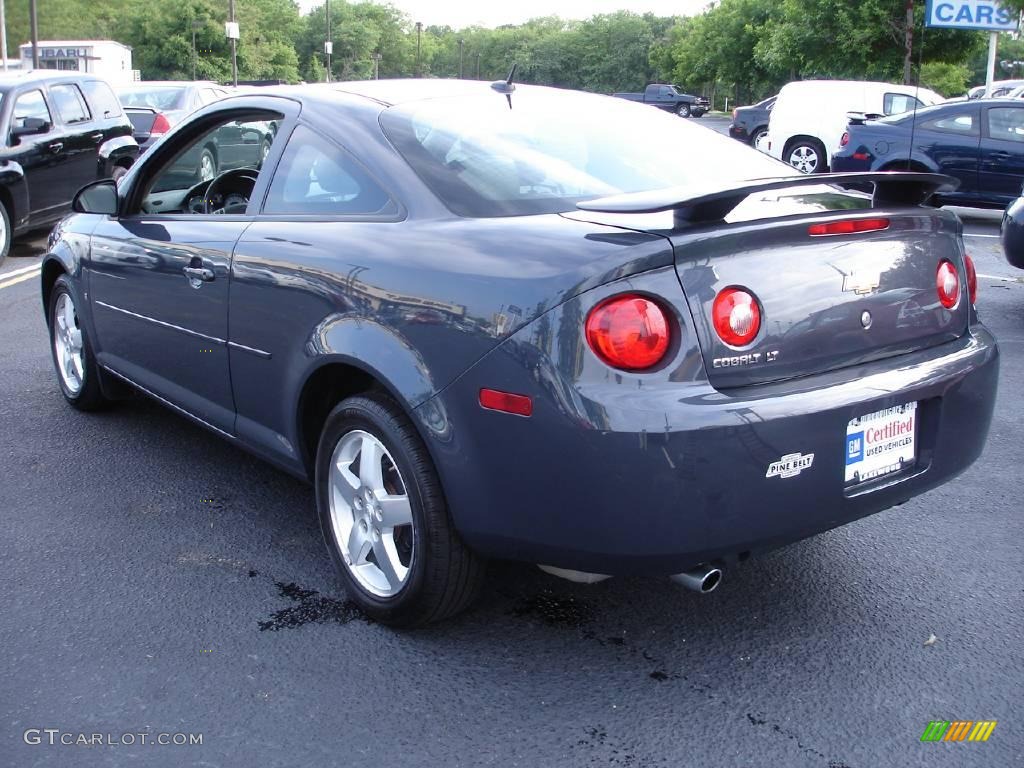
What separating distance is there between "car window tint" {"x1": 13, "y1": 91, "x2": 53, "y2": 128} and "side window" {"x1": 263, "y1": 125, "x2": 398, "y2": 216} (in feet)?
26.4

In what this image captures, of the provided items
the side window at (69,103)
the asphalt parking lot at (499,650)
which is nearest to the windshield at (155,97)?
the side window at (69,103)

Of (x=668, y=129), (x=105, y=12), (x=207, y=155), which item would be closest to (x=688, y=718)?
(x=668, y=129)

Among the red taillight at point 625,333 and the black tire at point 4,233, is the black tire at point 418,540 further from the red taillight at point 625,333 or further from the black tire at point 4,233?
the black tire at point 4,233

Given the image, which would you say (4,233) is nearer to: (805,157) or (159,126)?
(159,126)

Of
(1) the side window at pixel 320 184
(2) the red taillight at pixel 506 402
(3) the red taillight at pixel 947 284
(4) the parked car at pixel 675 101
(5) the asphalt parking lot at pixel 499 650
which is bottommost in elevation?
(5) the asphalt parking lot at pixel 499 650

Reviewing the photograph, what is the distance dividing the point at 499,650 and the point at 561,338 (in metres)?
1.00

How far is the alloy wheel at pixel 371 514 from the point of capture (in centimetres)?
→ 302

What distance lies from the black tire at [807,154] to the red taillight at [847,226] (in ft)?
51.6

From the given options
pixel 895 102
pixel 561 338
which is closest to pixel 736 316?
pixel 561 338

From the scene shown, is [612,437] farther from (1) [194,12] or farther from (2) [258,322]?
(1) [194,12]

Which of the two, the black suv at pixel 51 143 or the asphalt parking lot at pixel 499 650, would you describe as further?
the black suv at pixel 51 143

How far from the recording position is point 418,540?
2.88m

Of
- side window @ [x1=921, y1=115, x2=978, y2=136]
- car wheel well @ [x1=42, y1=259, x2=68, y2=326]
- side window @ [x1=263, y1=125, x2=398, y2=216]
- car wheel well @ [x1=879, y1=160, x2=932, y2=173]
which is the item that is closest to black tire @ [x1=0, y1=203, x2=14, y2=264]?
car wheel well @ [x1=42, y1=259, x2=68, y2=326]

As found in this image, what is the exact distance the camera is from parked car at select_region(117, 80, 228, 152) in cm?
1539
